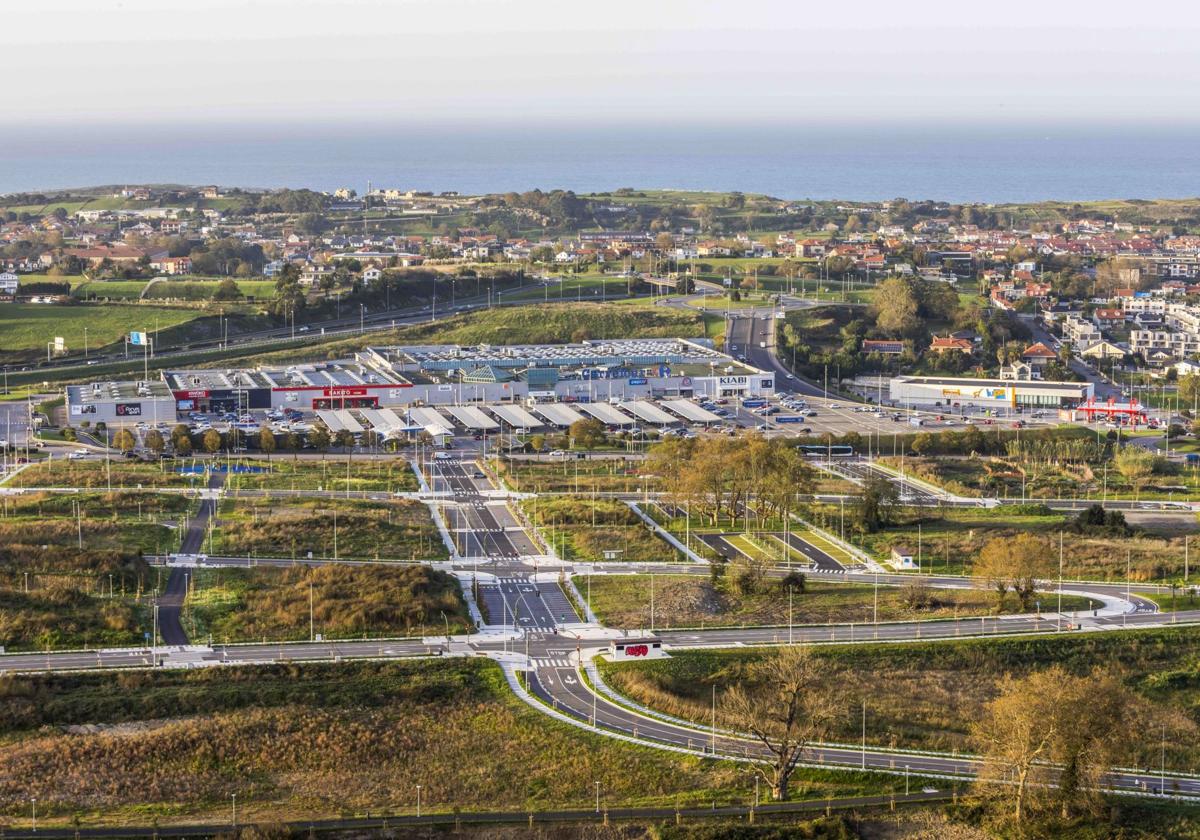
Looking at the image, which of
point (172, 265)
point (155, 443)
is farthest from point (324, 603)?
point (172, 265)

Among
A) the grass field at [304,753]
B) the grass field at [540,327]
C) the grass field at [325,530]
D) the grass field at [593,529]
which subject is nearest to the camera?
the grass field at [304,753]

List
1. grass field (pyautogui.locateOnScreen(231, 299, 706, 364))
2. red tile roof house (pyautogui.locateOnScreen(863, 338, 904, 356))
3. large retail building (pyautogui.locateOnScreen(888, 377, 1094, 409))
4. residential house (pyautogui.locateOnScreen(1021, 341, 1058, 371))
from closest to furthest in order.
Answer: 1. large retail building (pyautogui.locateOnScreen(888, 377, 1094, 409))
2. residential house (pyautogui.locateOnScreen(1021, 341, 1058, 371))
3. red tile roof house (pyautogui.locateOnScreen(863, 338, 904, 356))
4. grass field (pyautogui.locateOnScreen(231, 299, 706, 364))

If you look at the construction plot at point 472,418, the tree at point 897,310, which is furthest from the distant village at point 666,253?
the construction plot at point 472,418

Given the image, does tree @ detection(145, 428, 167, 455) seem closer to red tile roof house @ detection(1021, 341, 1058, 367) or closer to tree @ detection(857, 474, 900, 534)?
tree @ detection(857, 474, 900, 534)

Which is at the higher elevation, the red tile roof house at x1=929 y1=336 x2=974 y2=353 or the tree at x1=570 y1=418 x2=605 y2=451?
the red tile roof house at x1=929 y1=336 x2=974 y2=353

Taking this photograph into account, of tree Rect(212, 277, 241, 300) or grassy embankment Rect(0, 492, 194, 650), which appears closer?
grassy embankment Rect(0, 492, 194, 650)

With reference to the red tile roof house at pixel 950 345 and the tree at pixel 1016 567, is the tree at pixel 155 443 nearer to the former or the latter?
the tree at pixel 1016 567

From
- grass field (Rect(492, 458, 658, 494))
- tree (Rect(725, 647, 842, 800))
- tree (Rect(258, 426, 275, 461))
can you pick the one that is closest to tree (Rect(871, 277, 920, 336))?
grass field (Rect(492, 458, 658, 494))
